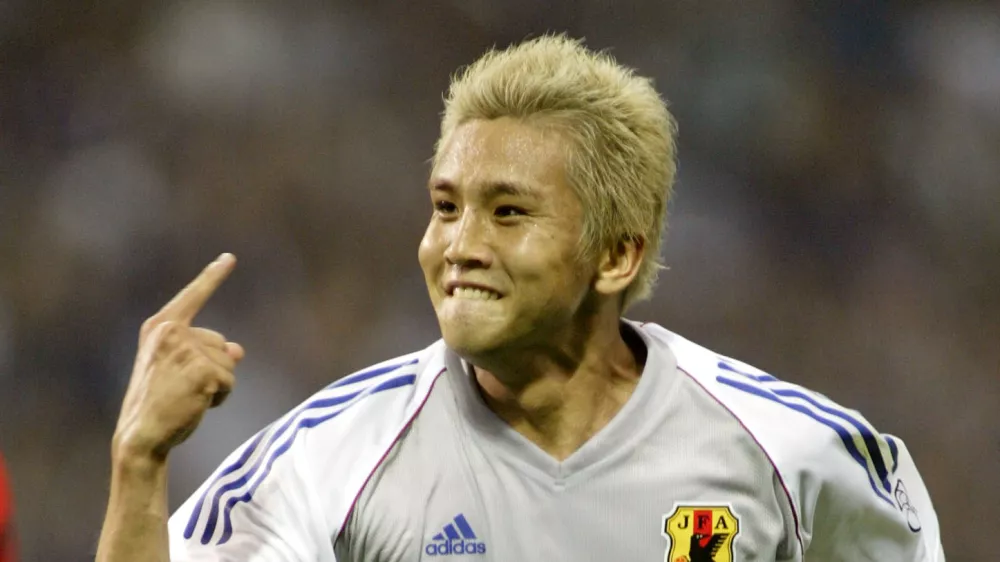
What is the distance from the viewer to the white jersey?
216 cm

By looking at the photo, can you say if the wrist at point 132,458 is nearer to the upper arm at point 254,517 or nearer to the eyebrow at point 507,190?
the upper arm at point 254,517

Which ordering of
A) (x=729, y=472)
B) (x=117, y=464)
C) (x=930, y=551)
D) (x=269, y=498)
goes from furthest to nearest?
(x=930, y=551) < (x=729, y=472) < (x=269, y=498) < (x=117, y=464)

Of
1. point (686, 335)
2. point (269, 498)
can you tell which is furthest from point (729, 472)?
point (686, 335)

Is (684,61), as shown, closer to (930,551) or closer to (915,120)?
(915,120)

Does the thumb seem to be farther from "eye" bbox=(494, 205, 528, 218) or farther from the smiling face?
"eye" bbox=(494, 205, 528, 218)

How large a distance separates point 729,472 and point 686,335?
218cm

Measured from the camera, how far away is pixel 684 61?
4.63 meters

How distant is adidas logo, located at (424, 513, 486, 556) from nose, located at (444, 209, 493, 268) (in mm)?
475

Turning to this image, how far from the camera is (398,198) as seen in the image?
456cm

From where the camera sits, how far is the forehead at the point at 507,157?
7.20 feet

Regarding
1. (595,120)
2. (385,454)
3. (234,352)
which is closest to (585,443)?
(385,454)

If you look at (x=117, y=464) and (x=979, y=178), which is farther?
(x=979, y=178)

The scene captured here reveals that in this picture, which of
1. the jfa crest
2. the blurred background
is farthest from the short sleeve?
the blurred background

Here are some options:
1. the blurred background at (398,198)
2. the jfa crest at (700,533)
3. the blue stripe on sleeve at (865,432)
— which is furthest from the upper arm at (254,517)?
the blurred background at (398,198)
